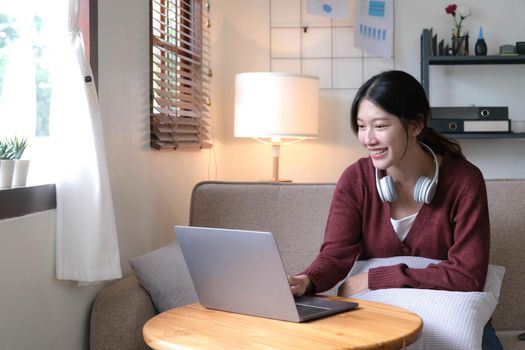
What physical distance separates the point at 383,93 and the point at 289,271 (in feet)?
2.78

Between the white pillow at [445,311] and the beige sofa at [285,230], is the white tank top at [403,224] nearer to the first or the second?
the white pillow at [445,311]

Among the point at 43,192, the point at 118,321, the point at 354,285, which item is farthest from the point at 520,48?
the point at 43,192

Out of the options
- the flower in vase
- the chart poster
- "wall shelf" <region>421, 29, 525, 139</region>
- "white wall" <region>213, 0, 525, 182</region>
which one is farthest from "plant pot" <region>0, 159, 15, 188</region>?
the flower in vase

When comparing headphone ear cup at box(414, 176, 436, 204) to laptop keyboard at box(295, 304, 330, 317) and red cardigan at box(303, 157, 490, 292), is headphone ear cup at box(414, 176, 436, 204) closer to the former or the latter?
red cardigan at box(303, 157, 490, 292)

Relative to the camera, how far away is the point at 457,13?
152 inches

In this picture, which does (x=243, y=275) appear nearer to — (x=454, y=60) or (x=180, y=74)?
(x=180, y=74)

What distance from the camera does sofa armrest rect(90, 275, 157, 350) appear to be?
2.01 metres

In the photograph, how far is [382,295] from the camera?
71.2 inches

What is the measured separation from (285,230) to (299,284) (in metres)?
0.80

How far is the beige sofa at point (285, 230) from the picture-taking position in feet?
6.70

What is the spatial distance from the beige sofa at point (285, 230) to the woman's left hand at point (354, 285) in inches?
20.6

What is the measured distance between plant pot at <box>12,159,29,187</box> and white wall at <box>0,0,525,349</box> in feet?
0.32

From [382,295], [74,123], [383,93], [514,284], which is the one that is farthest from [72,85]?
[514,284]

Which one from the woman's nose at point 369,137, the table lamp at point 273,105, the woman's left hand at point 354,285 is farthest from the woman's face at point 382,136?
the table lamp at point 273,105
